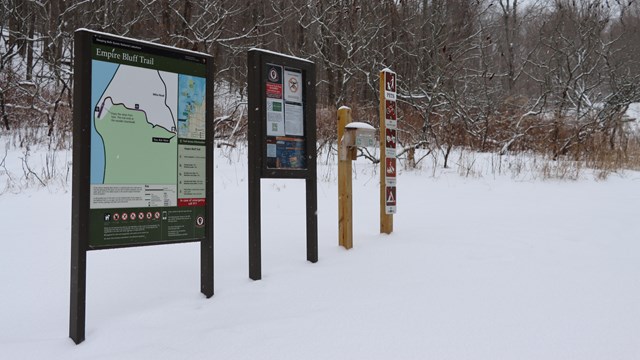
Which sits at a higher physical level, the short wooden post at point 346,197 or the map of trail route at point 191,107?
the map of trail route at point 191,107

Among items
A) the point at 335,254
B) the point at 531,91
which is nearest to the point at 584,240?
the point at 335,254

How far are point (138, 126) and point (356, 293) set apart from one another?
169 cm

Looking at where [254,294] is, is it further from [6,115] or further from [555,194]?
[6,115]

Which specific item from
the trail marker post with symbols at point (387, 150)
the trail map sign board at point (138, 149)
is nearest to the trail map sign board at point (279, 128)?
the trail map sign board at point (138, 149)

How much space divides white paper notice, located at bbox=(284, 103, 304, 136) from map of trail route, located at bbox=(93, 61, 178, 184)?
0.93m

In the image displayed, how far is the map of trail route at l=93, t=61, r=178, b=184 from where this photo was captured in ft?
7.89

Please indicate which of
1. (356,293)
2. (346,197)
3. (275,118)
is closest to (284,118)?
(275,118)

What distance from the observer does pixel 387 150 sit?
4.27 m

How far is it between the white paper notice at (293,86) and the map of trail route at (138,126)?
94 cm

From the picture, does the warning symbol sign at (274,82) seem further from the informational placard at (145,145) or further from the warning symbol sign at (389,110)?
the warning symbol sign at (389,110)

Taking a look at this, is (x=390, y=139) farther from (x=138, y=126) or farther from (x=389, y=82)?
(x=138, y=126)

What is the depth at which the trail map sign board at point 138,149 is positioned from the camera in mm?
2320

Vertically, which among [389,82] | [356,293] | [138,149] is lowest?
[356,293]

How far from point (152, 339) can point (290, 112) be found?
6.21ft
